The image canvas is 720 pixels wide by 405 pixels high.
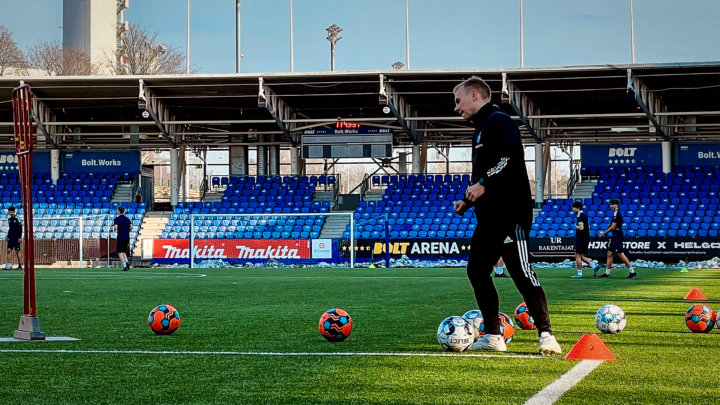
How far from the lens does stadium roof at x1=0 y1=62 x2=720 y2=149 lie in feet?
116

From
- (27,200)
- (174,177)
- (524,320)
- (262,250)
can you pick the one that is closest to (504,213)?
(524,320)

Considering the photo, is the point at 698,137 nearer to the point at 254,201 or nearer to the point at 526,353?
the point at 254,201

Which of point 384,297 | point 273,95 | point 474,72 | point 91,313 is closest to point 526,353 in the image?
point 91,313

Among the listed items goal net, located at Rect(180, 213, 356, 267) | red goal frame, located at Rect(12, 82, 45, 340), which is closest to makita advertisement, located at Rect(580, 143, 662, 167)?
goal net, located at Rect(180, 213, 356, 267)

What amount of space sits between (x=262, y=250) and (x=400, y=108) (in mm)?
8991

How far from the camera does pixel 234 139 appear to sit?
43.1 meters

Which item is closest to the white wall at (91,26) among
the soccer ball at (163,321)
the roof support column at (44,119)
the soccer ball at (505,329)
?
the roof support column at (44,119)

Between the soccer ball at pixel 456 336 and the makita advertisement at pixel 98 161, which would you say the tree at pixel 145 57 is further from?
the soccer ball at pixel 456 336

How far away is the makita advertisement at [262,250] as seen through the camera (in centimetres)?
3334

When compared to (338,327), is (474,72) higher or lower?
higher

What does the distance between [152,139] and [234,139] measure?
13.6 feet

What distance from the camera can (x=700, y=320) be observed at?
314 inches

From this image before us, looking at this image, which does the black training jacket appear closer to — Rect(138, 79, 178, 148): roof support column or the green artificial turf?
the green artificial turf

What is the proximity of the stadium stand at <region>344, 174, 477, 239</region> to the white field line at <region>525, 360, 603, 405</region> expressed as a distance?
28.5 metres
